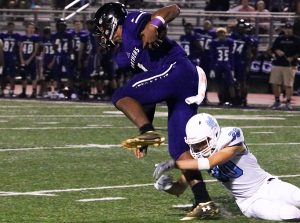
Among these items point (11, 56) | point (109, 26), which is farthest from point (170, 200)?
point (11, 56)

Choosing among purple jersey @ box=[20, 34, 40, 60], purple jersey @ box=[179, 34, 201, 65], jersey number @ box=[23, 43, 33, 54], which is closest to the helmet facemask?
purple jersey @ box=[179, 34, 201, 65]

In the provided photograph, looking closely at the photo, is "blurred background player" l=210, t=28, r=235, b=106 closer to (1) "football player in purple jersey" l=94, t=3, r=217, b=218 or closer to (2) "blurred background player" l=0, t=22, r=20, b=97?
(2) "blurred background player" l=0, t=22, r=20, b=97

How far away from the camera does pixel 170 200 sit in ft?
30.3

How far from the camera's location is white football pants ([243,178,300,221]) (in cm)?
768

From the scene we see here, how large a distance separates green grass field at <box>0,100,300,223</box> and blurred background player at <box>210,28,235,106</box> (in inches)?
73.9

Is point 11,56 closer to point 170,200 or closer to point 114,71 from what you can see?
point 114,71

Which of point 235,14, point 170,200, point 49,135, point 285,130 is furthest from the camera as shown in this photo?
point 235,14

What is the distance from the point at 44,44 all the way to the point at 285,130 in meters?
9.13

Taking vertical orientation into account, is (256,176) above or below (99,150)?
above

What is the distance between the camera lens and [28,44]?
963 inches

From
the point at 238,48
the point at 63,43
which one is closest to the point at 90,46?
the point at 63,43

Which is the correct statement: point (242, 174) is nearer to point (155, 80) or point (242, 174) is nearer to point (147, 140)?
point (147, 140)

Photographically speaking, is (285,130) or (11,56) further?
(11,56)

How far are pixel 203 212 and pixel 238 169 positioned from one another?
41 centimetres
